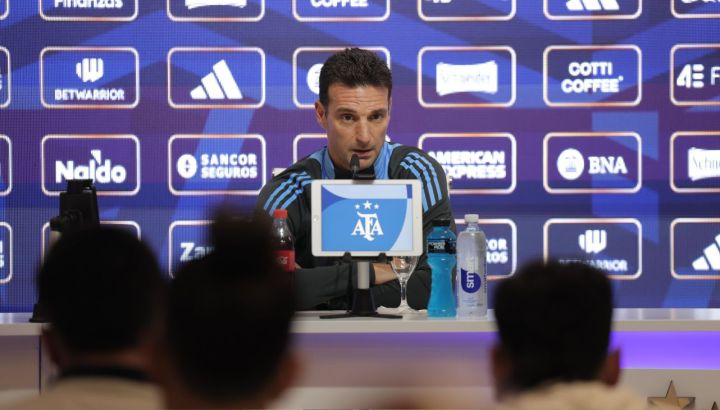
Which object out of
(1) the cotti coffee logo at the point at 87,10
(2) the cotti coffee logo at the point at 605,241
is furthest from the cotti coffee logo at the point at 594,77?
(1) the cotti coffee logo at the point at 87,10

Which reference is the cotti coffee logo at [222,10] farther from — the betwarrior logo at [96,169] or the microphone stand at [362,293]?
the microphone stand at [362,293]

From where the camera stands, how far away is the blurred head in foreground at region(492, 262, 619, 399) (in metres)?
1.15

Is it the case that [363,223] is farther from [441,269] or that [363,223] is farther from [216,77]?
[216,77]

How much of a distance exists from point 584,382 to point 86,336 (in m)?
0.59

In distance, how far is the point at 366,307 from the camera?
2406 millimetres

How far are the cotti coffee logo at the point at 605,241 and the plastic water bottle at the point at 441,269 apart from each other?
1805 millimetres

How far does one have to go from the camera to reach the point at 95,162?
13.7 feet

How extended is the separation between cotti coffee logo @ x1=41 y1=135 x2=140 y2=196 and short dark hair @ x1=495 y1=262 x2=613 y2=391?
3.24 m

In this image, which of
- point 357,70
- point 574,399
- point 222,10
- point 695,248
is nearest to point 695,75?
point 695,248

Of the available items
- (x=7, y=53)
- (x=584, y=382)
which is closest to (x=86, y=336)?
(x=584, y=382)

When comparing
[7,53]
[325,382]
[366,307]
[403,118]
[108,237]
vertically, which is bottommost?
[325,382]

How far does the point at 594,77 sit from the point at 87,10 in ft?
7.37

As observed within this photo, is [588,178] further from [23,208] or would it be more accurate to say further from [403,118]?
[23,208]

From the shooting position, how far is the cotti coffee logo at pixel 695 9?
4184mm
